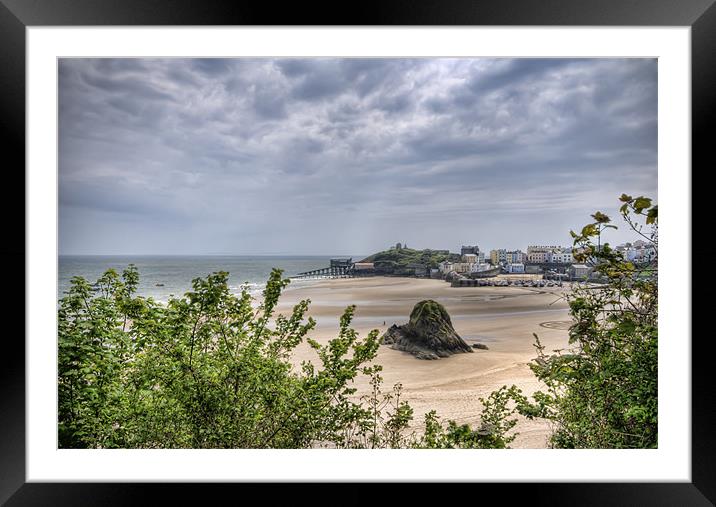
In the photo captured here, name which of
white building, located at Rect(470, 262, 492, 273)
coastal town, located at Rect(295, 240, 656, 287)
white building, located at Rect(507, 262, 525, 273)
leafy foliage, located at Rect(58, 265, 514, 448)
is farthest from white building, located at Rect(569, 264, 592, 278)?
leafy foliage, located at Rect(58, 265, 514, 448)

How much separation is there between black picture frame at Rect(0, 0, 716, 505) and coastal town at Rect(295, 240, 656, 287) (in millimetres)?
502

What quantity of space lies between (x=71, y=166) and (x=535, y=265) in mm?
2404

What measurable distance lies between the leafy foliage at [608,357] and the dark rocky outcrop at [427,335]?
17.2 inches

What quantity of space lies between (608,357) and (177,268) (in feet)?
7.28

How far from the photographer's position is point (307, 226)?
→ 198 centimetres

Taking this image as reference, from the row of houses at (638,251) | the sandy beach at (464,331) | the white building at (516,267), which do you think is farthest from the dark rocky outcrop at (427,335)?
the row of houses at (638,251)

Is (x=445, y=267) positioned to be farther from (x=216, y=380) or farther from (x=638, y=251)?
(x=216, y=380)

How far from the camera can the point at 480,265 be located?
6.32 feet

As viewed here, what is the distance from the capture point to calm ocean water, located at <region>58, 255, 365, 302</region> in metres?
1.82

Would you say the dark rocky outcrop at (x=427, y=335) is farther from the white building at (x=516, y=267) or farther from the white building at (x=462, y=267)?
the white building at (x=516, y=267)

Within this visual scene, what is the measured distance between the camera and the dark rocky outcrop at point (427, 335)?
190 centimetres
